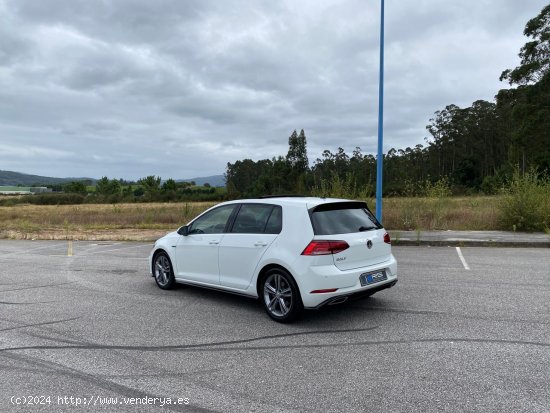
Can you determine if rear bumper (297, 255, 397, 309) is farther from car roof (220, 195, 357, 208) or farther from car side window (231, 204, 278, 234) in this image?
car side window (231, 204, 278, 234)

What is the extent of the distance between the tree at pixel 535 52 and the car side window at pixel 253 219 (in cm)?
4864

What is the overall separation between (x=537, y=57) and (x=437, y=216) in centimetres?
3874

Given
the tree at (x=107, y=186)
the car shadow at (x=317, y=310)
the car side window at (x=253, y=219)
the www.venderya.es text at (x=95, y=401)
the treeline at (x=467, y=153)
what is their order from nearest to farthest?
the www.venderya.es text at (x=95, y=401), the car shadow at (x=317, y=310), the car side window at (x=253, y=219), the treeline at (x=467, y=153), the tree at (x=107, y=186)

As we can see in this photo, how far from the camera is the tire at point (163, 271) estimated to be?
7.52 meters

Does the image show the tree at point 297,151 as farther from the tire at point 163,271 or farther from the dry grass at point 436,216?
the tire at point 163,271

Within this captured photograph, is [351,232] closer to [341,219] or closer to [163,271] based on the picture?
[341,219]

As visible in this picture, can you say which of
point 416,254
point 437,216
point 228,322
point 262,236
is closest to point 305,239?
point 262,236

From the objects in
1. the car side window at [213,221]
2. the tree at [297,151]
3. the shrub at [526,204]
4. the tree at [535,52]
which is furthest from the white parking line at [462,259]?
the tree at [297,151]

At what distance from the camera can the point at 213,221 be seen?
6789 mm

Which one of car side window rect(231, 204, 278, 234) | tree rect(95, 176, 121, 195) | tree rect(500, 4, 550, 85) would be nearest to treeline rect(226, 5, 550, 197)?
tree rect(500, 4, 550, 85)

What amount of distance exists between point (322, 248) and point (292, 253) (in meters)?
0.38

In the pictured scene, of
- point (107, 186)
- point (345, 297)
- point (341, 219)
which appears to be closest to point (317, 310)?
point (345, 297)

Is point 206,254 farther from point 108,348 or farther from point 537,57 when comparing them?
point 537,57

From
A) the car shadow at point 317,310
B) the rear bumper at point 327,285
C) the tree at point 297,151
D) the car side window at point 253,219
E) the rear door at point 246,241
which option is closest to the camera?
the rear bumper at point 327,285
